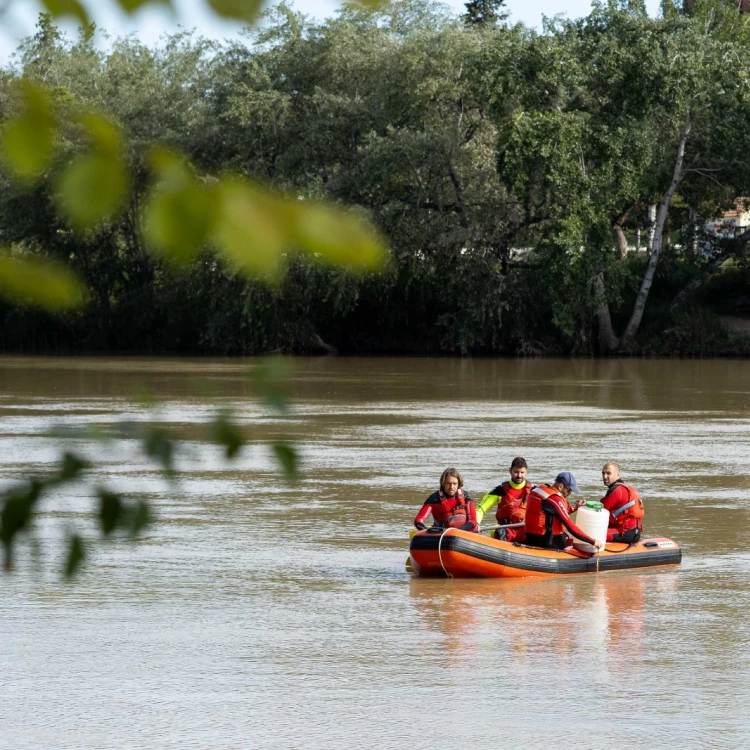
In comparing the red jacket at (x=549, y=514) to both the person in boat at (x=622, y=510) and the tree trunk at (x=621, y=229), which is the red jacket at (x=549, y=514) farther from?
the tree trunk at (x=621, y=229)

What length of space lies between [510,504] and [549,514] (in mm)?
654

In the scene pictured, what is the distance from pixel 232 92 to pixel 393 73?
6.23 metres

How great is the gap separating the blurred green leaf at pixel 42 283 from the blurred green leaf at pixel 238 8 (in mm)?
301

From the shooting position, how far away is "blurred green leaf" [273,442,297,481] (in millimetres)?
1637

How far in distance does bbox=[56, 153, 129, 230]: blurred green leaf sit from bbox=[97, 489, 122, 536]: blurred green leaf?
0.35 m

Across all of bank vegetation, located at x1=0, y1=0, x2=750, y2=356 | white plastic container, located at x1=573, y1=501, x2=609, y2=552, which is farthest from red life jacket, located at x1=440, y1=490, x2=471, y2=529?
bank vegetation, located at x1=0, y1=0, x2=750, y2=356

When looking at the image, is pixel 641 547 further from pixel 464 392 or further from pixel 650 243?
pixel 650 243

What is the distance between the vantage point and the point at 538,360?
153 feet

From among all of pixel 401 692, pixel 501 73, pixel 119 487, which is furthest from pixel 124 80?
pixel 119 487

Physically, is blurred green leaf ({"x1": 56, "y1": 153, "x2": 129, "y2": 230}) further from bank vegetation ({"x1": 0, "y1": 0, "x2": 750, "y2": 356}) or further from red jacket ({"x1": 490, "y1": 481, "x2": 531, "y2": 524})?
bank vegetation ({"x1": 0, "y1": 0, "x2": 750, "y2": 356})

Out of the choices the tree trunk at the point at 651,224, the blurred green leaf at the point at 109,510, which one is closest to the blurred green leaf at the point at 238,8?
the blurred green leaf at the point at 109,510

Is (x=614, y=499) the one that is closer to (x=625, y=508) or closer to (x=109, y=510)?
(x=625, y=508)

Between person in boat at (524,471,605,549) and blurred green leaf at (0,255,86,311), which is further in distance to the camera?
person in boat at (524,471,605,549)

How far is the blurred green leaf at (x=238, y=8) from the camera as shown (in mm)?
1386
